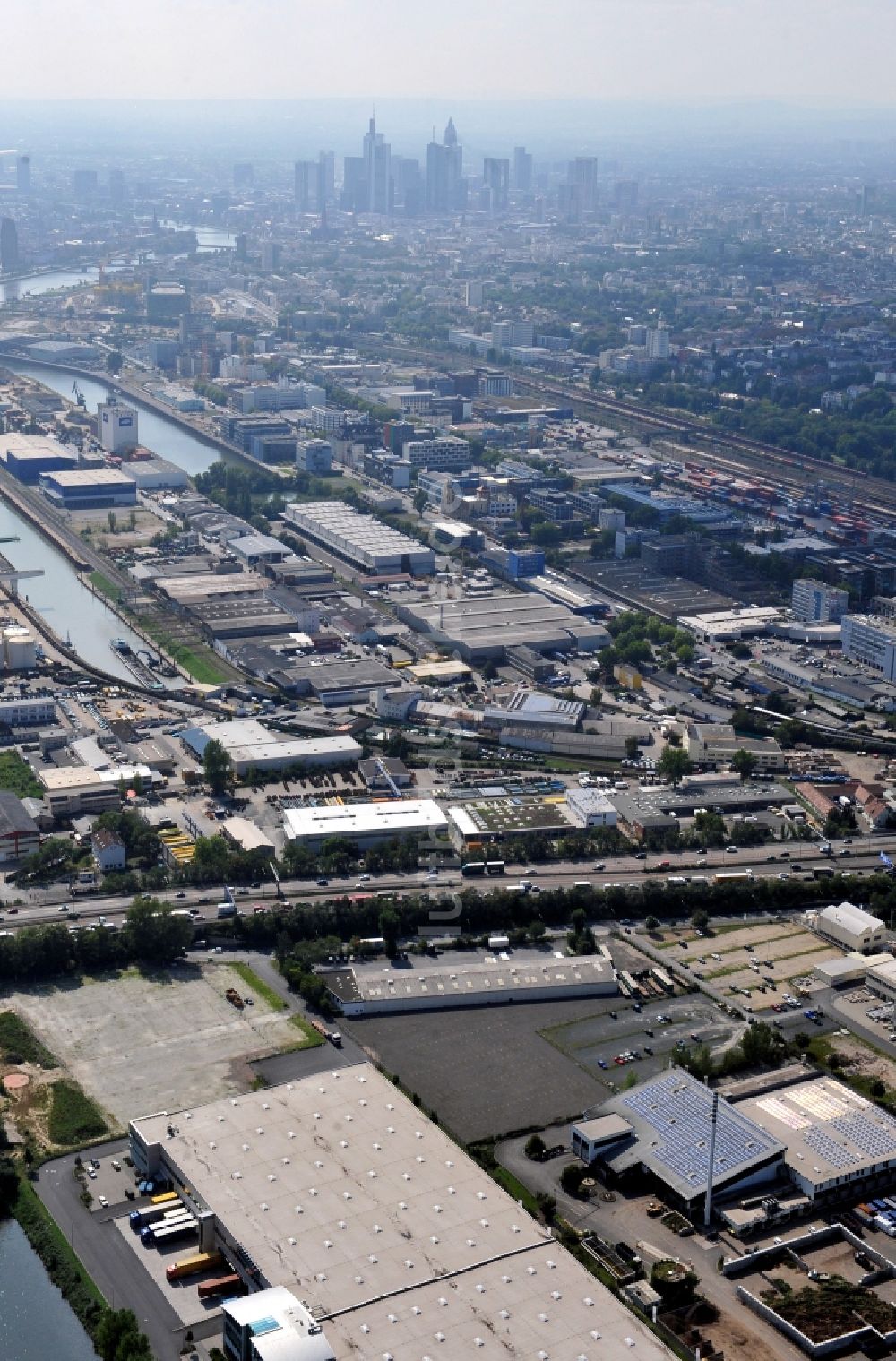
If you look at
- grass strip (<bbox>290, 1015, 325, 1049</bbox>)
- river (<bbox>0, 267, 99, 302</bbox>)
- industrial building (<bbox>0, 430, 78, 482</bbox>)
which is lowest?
grass strip (<bbox>290, 1015, 325, 1049</bbox>)

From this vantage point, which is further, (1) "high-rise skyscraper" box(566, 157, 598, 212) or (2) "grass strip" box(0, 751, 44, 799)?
(1) "high-rise skyscraper" box(566, 157, 598, 212)

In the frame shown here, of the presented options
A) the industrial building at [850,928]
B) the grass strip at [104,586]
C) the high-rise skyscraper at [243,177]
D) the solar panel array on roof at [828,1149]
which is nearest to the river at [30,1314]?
the solar panel array on roof at [828,1149]

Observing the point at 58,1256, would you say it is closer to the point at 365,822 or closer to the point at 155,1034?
the point at 155,1034

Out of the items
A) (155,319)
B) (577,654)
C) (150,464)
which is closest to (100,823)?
(577,654)

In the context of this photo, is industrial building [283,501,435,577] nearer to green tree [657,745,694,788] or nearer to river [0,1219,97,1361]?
green tree [657,745,694,788]

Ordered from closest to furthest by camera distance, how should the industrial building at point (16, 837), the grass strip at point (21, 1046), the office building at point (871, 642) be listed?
the grass strip at point (21, 1046)
the industrial building at point (16, 837)
the office building at point (871, 642)

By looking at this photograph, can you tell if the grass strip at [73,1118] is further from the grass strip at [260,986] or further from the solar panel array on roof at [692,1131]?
the solar panel array on roof at [692,1131]

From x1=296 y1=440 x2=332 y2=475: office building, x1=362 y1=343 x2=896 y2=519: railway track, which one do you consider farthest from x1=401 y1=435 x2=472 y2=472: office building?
x1=362 y1=343 x2=896 y2=519: railway track

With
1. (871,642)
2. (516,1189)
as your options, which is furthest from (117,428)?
(516,1189)
